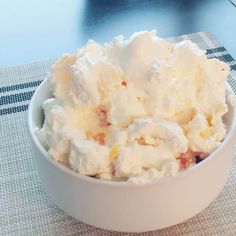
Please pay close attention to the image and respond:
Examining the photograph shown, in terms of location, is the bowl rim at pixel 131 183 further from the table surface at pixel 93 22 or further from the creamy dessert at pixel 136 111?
the table surface at pixel 93 22

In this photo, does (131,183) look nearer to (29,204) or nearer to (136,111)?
(136,111)

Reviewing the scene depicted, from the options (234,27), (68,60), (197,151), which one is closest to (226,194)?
(197,151)

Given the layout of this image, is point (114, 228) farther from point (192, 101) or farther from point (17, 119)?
point (17, 119)

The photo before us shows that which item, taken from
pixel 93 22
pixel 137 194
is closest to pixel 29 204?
pixel 137 194

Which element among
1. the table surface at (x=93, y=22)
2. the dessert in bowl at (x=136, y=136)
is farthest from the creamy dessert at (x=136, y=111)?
the table surface at (x=93, y=22)

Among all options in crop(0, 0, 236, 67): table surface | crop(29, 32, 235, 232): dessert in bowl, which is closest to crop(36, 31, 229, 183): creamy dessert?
crop(29, 32, 235, 232): dessert in bowl

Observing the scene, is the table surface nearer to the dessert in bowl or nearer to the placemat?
the placemat

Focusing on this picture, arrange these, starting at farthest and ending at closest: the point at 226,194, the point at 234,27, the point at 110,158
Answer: the point at 234,27 < the point at 226,194 < the point at 110,158
